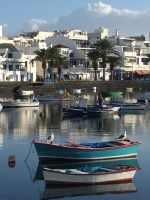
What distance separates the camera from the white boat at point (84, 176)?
2556 cm

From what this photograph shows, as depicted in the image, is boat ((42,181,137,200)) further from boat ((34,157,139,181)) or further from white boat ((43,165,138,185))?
boat ((34,157,139,181))

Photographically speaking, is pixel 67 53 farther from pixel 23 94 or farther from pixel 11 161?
pixel 11 161

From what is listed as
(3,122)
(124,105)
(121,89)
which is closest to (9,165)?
(3,122)

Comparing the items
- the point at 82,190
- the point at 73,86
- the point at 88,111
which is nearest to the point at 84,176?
the point at 82,190

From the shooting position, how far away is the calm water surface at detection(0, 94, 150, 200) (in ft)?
82.8

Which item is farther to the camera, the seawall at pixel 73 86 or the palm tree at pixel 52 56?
the palm tree at pixel 52 56

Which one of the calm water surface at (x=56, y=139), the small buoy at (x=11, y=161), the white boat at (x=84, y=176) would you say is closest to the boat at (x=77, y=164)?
the calm water surface at (x=56, y=139)

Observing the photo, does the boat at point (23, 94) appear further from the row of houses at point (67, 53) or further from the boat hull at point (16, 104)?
the boat hull at point (16, 104)

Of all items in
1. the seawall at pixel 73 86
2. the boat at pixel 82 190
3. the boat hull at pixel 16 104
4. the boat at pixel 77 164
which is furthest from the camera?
the seawall at pixel 73 86

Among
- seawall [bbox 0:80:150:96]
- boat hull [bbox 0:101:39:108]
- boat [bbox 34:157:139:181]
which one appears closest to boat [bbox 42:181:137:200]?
boat [bbox 34:157:139:181]

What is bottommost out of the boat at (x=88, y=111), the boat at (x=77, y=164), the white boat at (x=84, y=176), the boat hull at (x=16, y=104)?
the boat hull at (x=16, y=104)

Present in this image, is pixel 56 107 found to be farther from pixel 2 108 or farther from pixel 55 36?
pixel 55 36

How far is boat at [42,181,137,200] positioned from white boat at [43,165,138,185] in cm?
21

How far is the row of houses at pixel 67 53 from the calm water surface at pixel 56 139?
4062cm
